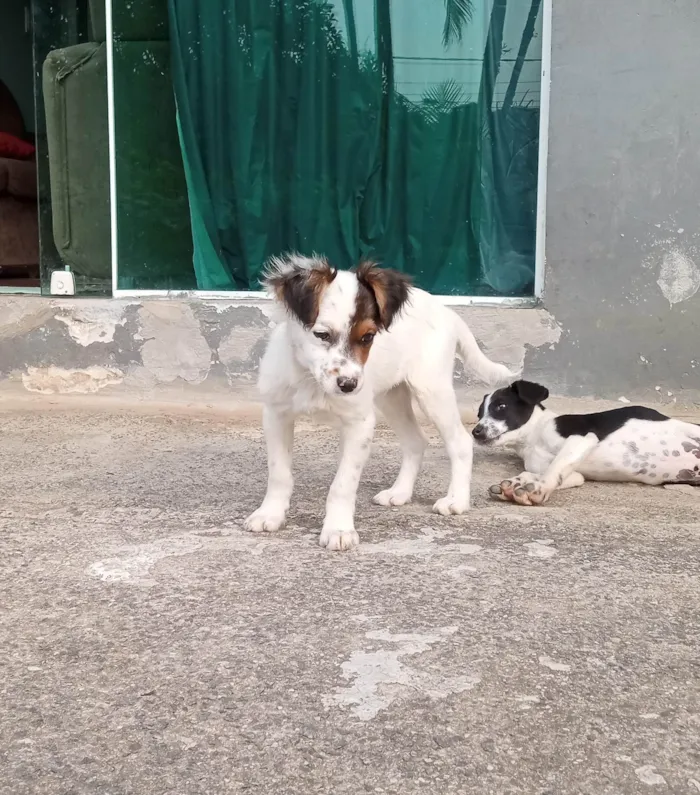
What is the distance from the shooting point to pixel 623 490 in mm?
4422

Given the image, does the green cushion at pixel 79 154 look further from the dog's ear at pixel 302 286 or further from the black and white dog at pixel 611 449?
the dog's ear at pixel 302 286

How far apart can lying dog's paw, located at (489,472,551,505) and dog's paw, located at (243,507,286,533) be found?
1134 millimetres

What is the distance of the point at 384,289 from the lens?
3.12 meters

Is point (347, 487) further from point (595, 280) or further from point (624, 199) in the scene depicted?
point (624, 199)

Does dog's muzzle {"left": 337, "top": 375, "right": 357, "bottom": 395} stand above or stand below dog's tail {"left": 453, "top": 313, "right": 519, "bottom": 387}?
above

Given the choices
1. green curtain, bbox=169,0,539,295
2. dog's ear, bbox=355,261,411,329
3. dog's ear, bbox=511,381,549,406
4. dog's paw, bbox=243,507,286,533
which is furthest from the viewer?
green curtain, bbox=169,0,539,295

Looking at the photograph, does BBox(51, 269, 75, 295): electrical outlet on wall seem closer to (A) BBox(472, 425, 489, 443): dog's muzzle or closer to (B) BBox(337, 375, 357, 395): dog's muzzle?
(A) BBox(472, 425, 489, 443): dog's muzzle

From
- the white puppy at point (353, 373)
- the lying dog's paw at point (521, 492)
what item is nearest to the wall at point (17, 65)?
the white puppy at point (353, 373)

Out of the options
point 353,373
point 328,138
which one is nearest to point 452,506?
point 353,373

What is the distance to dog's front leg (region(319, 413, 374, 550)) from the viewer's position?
319 centimetres

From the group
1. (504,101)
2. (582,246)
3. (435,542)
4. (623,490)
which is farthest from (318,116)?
(435,542)

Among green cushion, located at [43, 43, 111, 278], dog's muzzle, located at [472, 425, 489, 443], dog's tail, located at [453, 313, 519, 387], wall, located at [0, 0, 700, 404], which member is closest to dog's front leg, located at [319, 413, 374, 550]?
dog's tail, located at [453, 313, 519, 387]

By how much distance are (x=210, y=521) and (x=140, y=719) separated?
63.2 inches

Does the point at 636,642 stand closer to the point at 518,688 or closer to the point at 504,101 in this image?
the point at 518,688
